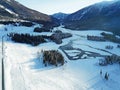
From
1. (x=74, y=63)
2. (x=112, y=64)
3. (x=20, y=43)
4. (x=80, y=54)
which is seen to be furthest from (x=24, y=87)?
(x=20, y=43)

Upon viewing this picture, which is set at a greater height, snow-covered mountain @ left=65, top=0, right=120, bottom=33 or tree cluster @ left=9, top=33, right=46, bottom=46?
snow-covered mountain @ left=65, top=0, right=120, bottom=33

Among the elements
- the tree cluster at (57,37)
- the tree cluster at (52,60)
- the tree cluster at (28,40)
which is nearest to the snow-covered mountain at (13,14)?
the tree cluster at (57,37)

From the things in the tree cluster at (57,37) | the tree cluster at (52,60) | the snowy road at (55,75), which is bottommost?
the snowy road at (55,75)

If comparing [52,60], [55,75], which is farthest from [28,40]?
[55,75]

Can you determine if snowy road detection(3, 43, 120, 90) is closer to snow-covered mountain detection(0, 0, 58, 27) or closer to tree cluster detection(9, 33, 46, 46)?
tree cluster detection(9, 33, 46, 46)

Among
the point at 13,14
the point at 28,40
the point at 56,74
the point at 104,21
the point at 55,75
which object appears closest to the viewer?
the point at 55,75

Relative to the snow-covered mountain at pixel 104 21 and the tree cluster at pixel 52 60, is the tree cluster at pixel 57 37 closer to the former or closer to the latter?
the tree cluster at pixel 52 60

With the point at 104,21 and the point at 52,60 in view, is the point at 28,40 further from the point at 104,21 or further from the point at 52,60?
the point at 104,21

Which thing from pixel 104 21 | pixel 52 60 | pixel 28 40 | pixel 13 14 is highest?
pixel 13 14

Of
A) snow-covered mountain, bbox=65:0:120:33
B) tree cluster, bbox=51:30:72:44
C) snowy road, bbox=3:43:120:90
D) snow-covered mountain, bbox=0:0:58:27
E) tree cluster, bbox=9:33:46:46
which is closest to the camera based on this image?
snowy road, bbox=3:43:120:90

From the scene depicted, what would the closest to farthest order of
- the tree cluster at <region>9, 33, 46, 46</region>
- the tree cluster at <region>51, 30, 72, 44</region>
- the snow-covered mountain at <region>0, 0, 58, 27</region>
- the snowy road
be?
the snowy road
the tree cluster at <region>9, 33, 46, 46</region>
the tree cluster at <region>51, 30, 72, 44</region>
the snow-covered mountain at <region>0, 0, 58, 27</region>

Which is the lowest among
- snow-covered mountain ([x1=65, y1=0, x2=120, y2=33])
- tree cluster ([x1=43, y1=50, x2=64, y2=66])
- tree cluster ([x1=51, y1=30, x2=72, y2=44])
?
tree cluster ([x1=43, y1=50, x2=64, y2=66])

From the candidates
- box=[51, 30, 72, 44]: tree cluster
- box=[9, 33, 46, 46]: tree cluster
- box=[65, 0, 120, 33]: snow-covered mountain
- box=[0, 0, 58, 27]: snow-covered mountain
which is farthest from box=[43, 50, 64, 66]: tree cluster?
box=[0, 0, 58, 27]: snow-covered mountain
